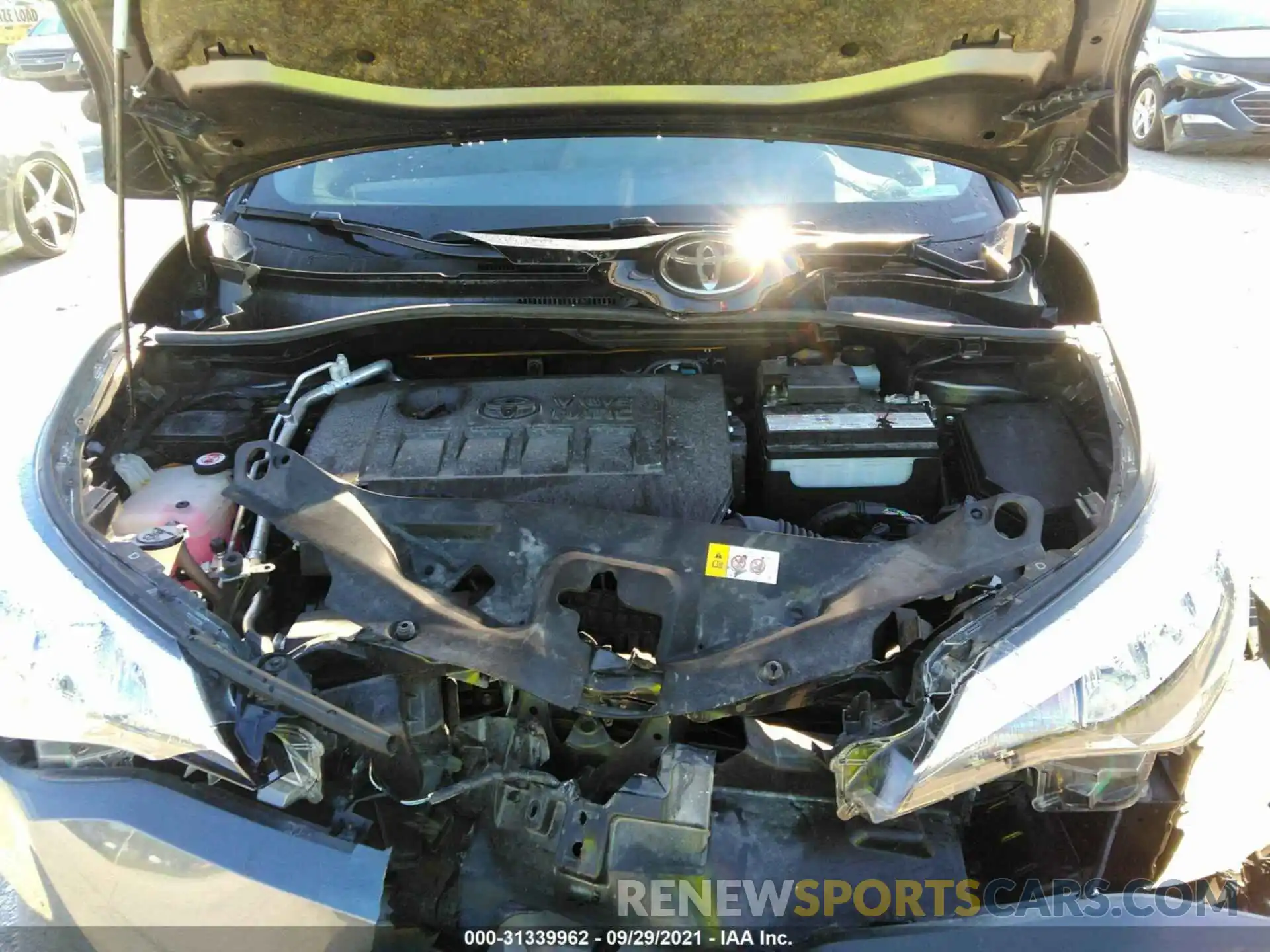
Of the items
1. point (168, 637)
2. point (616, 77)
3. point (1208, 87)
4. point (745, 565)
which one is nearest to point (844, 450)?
point (745, 565)

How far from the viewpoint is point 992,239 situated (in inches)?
89.7

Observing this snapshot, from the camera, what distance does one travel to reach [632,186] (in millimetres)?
2316

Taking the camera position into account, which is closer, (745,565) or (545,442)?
(745,565)

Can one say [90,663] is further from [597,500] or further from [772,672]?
[772,672]

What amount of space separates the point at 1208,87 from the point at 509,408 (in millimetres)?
8377

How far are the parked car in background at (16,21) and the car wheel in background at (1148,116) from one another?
1459cm

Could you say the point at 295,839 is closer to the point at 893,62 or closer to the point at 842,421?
the point at 842,421

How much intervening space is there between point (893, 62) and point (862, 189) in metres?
0.53

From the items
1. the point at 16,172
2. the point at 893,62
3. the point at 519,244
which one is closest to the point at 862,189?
the point at 893,62

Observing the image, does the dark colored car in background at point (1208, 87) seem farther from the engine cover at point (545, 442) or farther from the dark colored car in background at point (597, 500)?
the engine cover at point (545, 442)

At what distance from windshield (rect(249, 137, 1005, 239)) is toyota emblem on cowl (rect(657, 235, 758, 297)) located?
337 millimetres

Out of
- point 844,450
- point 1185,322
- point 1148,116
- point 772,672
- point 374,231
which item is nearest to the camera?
point 772,672

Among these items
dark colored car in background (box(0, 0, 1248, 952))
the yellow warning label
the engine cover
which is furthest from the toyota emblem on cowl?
the yellow warning label

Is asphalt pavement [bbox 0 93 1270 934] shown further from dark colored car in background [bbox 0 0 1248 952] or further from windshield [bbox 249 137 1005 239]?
windshield [bbox 249 137 1005 239]
